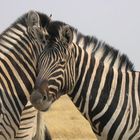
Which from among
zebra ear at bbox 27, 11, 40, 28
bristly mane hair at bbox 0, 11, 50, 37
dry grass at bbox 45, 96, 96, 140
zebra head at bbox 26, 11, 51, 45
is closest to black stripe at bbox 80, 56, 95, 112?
zebra head at bbox 26, 11, 51, 45

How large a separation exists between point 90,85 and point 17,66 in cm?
175

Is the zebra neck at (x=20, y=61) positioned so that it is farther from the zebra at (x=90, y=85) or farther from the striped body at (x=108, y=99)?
the striped body at (x=108, y=99)

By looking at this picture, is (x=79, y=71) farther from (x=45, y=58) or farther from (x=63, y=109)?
(x=63, y=109)

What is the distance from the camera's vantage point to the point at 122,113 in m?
9.25

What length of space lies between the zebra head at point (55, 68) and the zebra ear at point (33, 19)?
129cm

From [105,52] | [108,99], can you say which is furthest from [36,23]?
[108,99]

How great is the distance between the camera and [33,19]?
10570mm

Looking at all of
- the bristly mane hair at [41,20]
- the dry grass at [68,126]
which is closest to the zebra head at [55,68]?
the bristly mane hair at [41,20]

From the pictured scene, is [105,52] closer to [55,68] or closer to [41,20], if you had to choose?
[55,68]

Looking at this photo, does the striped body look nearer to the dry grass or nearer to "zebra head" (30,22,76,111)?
"zebra head" (30,22,76,111)

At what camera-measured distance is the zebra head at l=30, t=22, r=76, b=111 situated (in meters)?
8.84

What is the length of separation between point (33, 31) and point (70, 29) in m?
1.47

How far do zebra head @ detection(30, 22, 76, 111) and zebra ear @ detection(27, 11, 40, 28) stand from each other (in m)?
1.29

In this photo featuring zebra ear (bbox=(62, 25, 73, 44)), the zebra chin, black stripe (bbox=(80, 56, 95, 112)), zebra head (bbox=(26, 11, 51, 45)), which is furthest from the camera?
zebra head (bbox=(26, 11, 51, 45))
